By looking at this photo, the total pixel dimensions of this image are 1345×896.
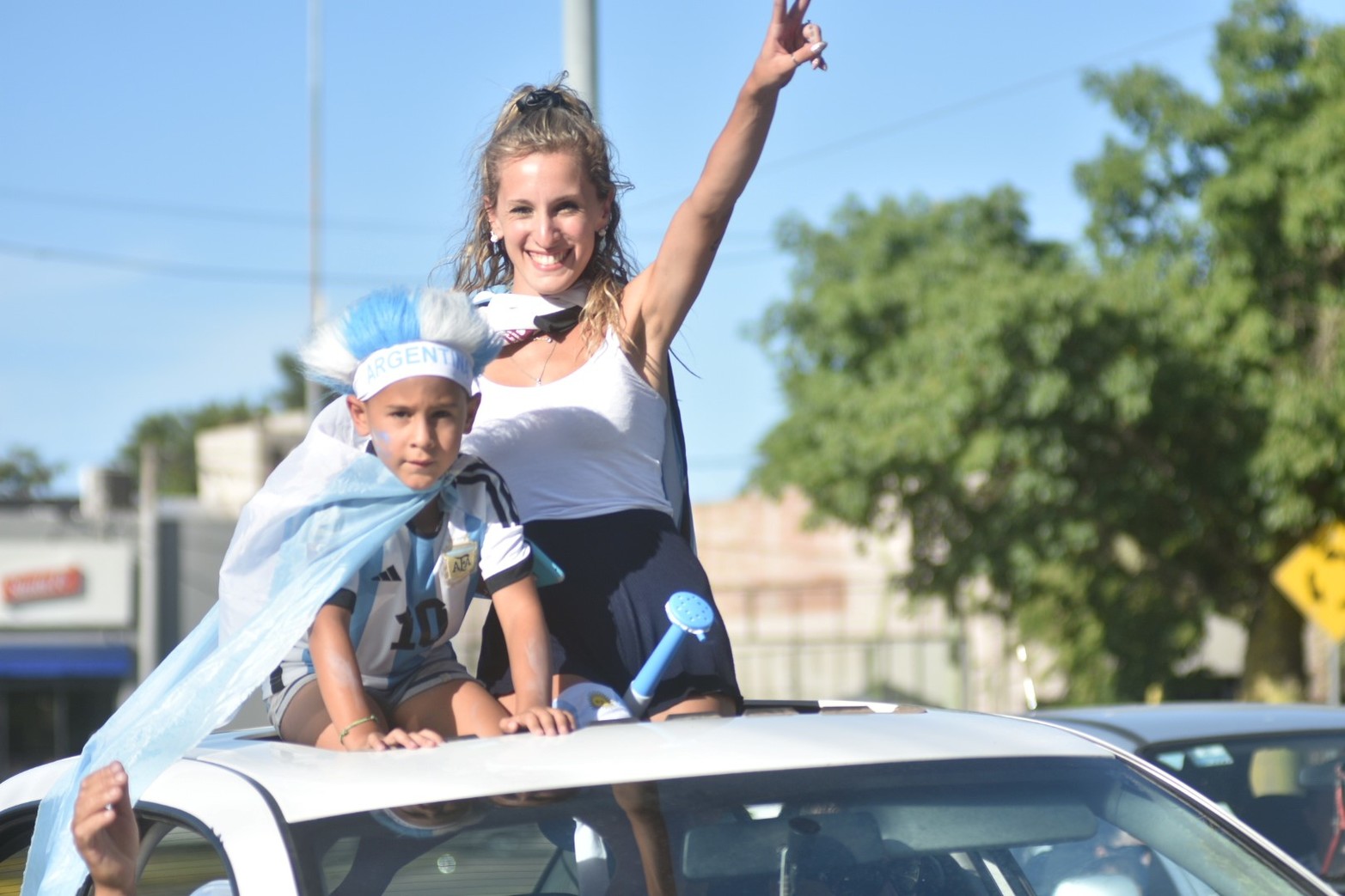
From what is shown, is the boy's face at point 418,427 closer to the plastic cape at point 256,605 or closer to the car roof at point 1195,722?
the plastic cape at point 256,605

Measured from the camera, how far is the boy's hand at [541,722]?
2.37 metres

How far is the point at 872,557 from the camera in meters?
34.0

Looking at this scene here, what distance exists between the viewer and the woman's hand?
2721 mm

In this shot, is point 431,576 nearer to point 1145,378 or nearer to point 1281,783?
point 1281,783

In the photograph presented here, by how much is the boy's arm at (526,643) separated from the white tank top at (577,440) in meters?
0.26

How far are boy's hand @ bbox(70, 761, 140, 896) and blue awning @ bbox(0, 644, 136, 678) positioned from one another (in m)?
30.8

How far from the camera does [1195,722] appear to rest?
5.46 metres

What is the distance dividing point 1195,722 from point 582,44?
2.99 meters

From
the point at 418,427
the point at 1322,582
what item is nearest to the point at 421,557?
the point at 418,427

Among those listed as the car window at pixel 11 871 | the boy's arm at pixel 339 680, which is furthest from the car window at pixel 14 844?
the boy's arm at pixel 339 680

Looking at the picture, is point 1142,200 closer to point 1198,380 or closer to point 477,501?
point 1198,380

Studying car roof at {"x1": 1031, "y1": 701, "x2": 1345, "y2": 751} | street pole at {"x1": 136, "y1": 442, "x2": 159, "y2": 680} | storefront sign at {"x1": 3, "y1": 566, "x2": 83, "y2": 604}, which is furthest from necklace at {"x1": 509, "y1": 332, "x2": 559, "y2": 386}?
storefront sign at {"x1": 3, "y1": 566, "x2": 83, "y2": 604}

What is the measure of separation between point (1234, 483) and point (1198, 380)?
95cm

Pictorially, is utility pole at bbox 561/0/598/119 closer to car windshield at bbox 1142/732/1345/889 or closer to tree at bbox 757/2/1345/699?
car windshield at bbox 1142/732/1345/889
